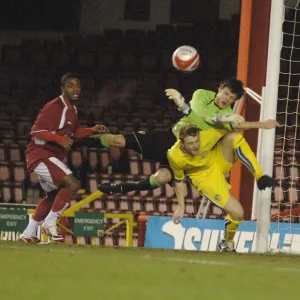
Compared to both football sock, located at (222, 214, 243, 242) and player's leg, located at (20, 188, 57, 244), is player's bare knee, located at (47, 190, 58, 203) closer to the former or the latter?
player's leg, located at (20, 188, 57, 244)

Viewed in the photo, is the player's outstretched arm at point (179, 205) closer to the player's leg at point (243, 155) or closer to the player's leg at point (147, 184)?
the player's leg at point (243, 155)

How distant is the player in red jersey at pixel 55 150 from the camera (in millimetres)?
6898

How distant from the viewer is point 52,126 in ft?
22.7

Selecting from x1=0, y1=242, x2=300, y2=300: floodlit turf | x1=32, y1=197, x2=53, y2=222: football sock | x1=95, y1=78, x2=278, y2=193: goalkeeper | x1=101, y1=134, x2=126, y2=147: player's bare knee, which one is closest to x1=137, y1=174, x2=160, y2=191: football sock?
x1=95, y1=78, x2=278, y2=193: goalkeeper

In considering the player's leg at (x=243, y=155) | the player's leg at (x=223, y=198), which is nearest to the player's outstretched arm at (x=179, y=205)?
the player's leg at (x=223, y=198)

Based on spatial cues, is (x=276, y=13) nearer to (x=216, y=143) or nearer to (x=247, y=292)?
(x=216, y=143)

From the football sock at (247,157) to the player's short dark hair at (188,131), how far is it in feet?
1.29

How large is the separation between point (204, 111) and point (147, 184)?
4.47ft

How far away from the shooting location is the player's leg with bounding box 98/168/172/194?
8.00m

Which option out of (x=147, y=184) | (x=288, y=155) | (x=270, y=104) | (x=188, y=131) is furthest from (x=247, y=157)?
(x=288, y=155)

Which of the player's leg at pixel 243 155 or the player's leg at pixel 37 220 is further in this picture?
the player's leg at pixel 37 220

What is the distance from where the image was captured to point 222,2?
59.5ft

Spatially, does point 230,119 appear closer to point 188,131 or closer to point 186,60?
point 188,131

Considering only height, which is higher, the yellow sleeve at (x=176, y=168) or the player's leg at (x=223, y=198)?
the yellow sleeve at (x=176, y=168)
